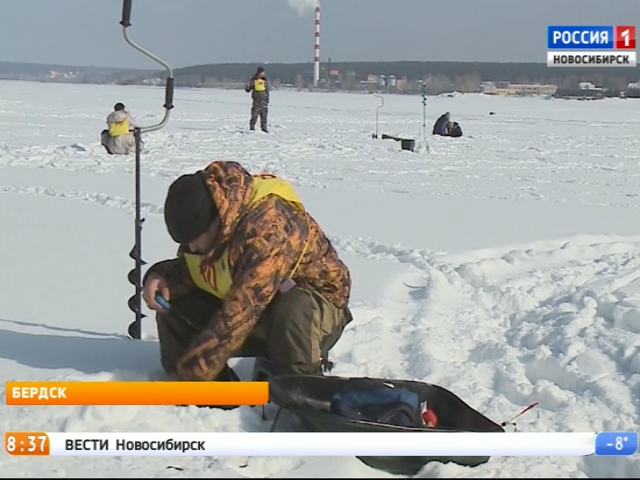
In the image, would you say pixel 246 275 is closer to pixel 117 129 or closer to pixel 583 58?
pixel 117 129

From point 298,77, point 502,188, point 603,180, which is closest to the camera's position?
point 502,188

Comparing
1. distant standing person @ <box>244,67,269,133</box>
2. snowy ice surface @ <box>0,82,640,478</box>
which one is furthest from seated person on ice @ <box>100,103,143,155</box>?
distant standing person @ <box>244,67,269,133</box>

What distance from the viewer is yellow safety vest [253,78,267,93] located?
1515cm

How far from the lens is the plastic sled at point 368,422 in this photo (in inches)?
89.8

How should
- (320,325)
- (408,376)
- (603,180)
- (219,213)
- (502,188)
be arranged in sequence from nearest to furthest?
1. (219,213)
2. (320,325)
3. (408,376)
4. (502,188)
5. (603,180)

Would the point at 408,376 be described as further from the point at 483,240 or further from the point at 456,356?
the point at 483,240

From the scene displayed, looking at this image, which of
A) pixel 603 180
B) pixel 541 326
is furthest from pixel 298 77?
pixel 541 326

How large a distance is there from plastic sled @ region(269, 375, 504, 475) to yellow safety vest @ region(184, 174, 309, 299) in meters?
0.39

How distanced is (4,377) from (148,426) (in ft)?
2.55

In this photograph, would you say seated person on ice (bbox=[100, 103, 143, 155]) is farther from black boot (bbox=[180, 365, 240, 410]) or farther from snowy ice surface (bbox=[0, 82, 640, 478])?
black boot (bbox=[180, 365, 240, 410])

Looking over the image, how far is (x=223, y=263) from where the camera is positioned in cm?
272

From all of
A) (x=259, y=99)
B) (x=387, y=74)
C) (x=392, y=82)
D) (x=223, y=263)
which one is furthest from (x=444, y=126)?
(x=387, y=74)

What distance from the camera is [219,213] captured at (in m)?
2.56

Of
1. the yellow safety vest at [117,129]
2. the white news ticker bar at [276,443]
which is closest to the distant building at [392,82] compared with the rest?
the yellow safety vest at [117,129]
